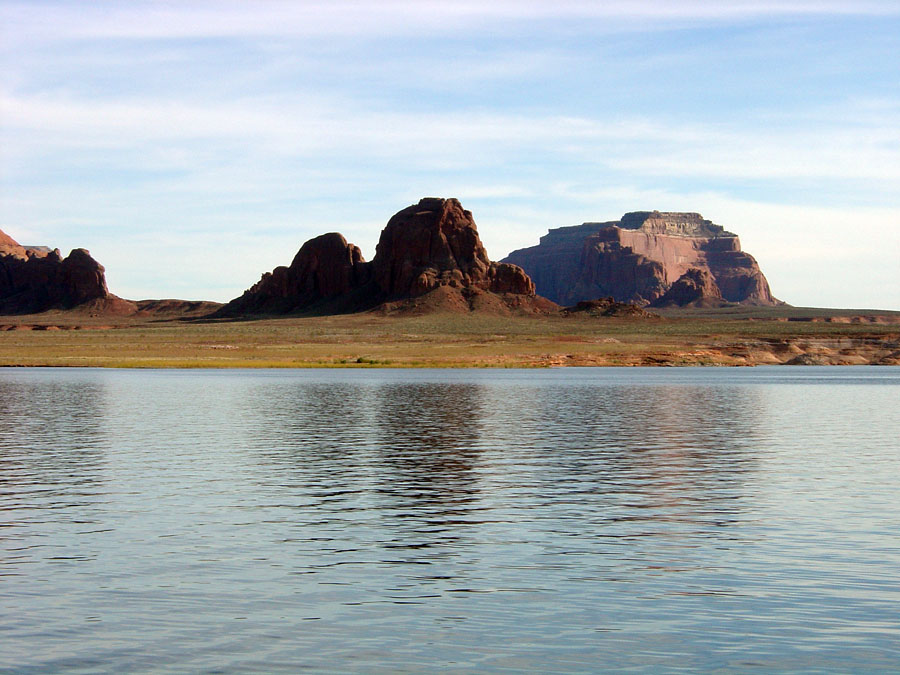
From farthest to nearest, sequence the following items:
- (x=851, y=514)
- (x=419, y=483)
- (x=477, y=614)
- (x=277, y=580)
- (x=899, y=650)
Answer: (x=419, y=483)
(x=851, y=514)
(x=277, y=580)
(x=477, y=614)
(x=899, y=650)

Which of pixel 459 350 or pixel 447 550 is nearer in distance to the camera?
pixel 447 550

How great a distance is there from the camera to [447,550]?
19969 millimetres

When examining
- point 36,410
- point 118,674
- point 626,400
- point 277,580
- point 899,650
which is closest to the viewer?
point 118,674

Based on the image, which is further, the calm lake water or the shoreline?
the shoreline

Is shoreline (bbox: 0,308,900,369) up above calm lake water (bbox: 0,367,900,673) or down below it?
above

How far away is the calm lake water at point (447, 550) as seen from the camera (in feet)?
45.1

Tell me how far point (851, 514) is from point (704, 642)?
11876 mm

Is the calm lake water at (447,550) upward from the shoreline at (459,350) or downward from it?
downward

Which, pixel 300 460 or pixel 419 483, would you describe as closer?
pixel 419 483

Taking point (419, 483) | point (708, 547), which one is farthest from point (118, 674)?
point (419, 483)

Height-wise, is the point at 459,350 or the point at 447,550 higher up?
the point at 459,350

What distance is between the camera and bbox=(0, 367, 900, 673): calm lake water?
13.7m

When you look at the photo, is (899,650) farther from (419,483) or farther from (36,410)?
(36,410)

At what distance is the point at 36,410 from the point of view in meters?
57.4
